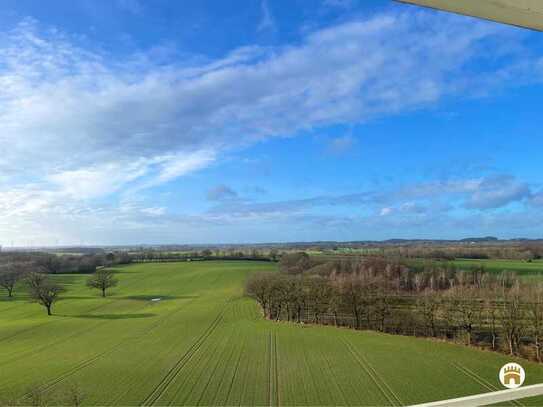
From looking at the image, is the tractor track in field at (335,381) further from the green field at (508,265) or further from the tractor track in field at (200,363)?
the green field at (508,265)

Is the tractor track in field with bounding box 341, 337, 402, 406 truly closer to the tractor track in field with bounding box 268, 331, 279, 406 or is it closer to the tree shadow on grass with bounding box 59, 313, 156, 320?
the tractor track in field with bounding box 268, 331, 279, 406

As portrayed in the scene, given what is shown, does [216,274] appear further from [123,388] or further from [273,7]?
[273,7]

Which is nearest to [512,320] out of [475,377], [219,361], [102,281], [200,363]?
[475,377]

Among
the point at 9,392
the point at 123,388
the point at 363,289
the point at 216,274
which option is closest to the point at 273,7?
the point at 123,388

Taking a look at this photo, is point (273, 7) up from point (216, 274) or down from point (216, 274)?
up

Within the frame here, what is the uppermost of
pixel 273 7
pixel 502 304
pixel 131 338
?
pixel 273 7
